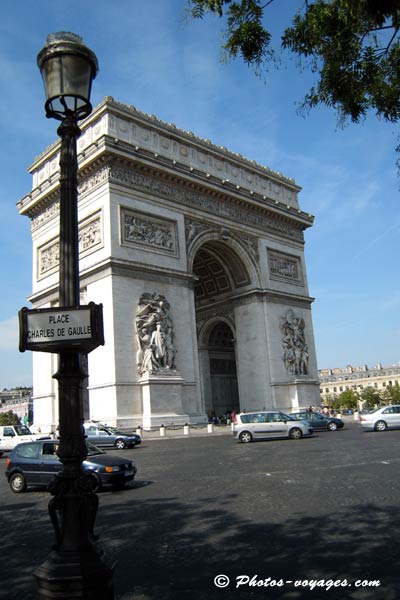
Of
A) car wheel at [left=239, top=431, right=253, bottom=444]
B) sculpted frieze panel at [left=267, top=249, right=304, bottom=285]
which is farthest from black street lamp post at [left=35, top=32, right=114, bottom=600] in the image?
sculpted frieze panel at [left=267, top=249, right=304, bottom=285]

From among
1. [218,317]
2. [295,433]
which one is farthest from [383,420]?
[218,317]

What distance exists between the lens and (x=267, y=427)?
75.3 ft

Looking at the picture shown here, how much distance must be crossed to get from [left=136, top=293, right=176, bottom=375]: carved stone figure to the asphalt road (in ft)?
48.0

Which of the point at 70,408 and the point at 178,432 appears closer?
the point at 70,408

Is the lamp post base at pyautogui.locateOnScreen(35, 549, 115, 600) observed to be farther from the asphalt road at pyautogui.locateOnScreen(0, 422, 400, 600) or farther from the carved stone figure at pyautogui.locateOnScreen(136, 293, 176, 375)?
the carved stone figure at pyautogui.locateOnScreen(136, 293, 176, 375)

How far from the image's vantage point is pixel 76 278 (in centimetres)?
412

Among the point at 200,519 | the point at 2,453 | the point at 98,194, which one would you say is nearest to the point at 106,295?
the point at 98,194

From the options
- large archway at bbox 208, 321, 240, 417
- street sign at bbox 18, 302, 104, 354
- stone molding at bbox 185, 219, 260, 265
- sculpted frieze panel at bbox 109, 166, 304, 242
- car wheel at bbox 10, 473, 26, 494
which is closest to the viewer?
street sign at bbox 18, 302, 104, 354

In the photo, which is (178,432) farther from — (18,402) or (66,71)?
(18,402)

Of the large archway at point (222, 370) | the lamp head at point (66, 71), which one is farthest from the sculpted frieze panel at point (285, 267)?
the lamp head at point (66, 71)

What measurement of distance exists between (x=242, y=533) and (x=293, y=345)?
31135 millimetres

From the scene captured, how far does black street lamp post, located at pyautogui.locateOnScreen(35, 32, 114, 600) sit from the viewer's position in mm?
3619

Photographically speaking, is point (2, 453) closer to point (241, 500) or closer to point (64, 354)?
point (241, 500)

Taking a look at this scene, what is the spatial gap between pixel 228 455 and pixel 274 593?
12338mm
